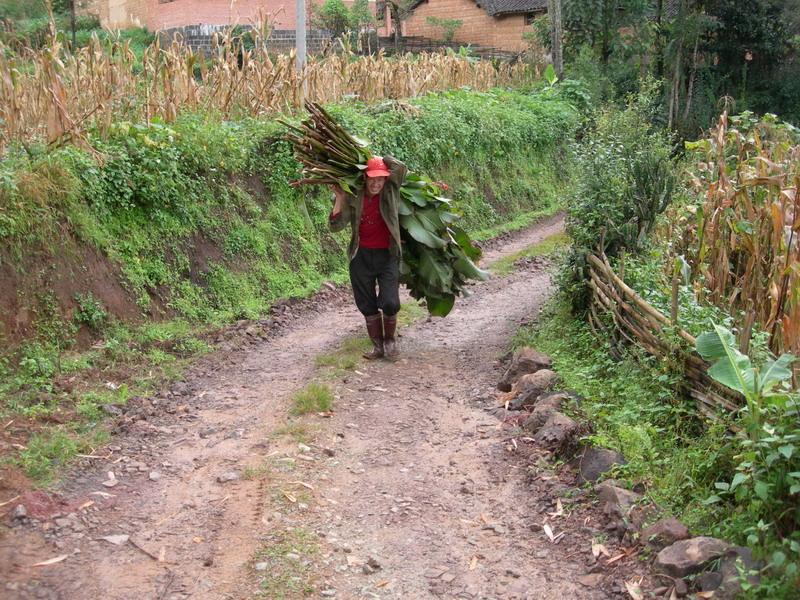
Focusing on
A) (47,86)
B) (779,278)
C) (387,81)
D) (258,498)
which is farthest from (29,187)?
(387,81)

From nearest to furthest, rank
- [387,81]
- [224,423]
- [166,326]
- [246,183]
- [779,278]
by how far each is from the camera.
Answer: [779,278], [224,423], [166,326], [246,183], [387,81]

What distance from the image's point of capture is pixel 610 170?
8.16 meters

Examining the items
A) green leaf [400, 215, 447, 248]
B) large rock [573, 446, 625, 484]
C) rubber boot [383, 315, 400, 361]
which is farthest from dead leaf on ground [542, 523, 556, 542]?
green leaf [400, 215, 447, 248]

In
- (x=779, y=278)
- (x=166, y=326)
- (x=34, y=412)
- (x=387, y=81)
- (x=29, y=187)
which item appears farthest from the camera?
(x=387, y=81)

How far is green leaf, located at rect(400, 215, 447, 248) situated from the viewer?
25.8 feet

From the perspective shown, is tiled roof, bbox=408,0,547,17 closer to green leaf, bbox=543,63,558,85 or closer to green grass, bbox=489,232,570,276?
green leaf, bbox=543,63,558,85

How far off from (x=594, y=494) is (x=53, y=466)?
11.2 ft

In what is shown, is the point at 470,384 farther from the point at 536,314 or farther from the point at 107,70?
the point at 107,70

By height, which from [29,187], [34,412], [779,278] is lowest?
[34,412]

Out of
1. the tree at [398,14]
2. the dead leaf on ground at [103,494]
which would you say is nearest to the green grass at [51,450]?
the dead leaf on ground at [103,494]

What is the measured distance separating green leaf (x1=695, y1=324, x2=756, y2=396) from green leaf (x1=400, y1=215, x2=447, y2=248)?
3.56 m

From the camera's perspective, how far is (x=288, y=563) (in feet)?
14.5

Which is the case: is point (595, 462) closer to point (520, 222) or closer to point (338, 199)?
point (338, 199)

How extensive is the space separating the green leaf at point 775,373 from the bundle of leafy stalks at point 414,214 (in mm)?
4076
